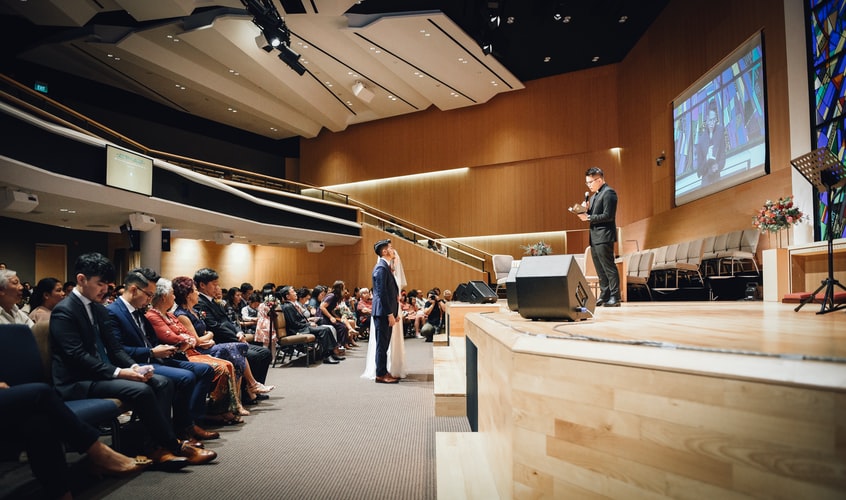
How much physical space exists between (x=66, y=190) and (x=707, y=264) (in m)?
9.76

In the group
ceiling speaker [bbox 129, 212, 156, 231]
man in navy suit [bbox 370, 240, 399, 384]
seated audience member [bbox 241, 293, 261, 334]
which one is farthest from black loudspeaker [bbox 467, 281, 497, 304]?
ceiling speaker [bbox 129, 212, 156, 231]

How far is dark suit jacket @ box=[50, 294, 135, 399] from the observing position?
2.54m

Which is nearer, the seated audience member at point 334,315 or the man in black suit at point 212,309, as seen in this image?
the man in black suit at point 212,309

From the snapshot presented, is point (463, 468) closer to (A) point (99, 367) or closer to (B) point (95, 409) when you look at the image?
(B) point (95, 409)

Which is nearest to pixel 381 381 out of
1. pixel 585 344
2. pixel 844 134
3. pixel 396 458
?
pixel 396 458

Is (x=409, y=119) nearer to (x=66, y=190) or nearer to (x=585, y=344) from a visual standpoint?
(x=66, y=190)

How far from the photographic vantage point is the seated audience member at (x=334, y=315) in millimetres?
7590

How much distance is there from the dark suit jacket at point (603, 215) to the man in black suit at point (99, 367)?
10.9ft

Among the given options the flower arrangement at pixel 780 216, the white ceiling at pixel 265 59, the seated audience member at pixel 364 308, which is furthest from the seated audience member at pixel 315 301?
the flower arrangement at pixel 780 216

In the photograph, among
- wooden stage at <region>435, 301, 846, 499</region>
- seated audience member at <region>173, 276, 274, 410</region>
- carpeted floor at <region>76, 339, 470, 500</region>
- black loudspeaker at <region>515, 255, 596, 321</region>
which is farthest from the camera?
seated audience member at <region>173, 276, 274, 410</region>

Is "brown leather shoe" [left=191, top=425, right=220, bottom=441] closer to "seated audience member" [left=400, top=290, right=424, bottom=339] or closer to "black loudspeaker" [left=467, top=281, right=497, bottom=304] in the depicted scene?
"black loudspeaker" [left=467, top=281, right=497, bottom=304]

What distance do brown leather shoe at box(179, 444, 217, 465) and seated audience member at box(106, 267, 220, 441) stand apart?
335mm

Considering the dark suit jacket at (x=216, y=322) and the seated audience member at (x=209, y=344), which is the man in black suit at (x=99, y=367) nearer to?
the seated audience member at (x=209, y=344)

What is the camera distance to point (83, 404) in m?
2.46
